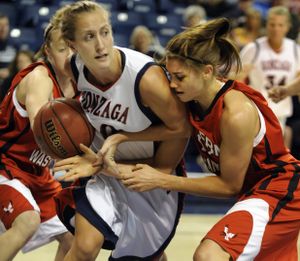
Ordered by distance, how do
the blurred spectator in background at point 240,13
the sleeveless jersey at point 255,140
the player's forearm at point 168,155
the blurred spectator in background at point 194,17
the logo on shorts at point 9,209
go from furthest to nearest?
the blurred spectator in background at point 240,13 → the blurred spectator in background at point 194,17 → the logo on shorts at point 9,209 → the player's forearm at point 168,155 → the sleeveless jersey at point 255,140

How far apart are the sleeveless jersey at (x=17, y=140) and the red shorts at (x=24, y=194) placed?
1.1 inches

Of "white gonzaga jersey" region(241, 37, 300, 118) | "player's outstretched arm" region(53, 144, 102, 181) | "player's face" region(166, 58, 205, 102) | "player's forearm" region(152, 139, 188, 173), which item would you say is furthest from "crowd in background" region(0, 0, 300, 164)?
"player's face" region(166, 58, 205, 102)

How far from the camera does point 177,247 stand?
520 centimetres

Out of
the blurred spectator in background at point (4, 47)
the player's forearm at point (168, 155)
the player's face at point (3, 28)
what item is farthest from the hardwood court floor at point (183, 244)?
the player's face at point (3, 28)

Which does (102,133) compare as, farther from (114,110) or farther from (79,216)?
(79,216)

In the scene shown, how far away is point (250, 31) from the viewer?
813 centimetres

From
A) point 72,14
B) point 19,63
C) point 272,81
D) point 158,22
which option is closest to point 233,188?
point 72,14

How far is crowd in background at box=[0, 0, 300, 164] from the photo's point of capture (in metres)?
7.45

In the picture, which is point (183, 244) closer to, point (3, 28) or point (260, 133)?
point (260, 133)

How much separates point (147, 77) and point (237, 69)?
39 centimetres

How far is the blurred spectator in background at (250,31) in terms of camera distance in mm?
7992

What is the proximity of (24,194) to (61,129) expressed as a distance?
0.70 metres

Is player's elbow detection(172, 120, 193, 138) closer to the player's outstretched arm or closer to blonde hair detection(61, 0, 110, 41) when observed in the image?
the player's outstretched arm

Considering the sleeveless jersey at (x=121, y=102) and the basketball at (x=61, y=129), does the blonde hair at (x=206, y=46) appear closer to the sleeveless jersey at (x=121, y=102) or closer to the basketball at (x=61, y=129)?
the sleeveless jersey at (x=121, y=102)
